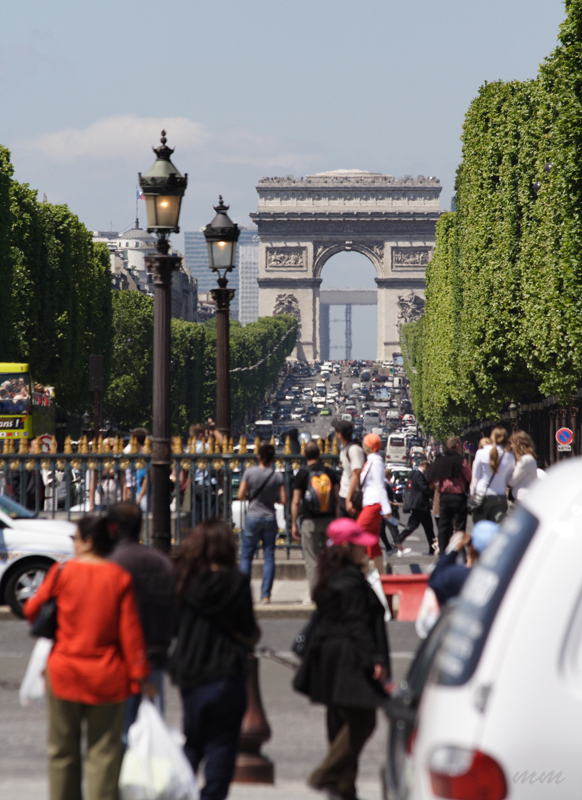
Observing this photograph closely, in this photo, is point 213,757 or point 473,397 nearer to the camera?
point 213,757

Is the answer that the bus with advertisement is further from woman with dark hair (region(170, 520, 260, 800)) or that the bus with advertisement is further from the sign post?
woman with dark hair (region(170, 520, 260, 800))

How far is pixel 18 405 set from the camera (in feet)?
94.5

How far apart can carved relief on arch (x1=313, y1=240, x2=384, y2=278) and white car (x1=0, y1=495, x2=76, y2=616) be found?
119305 millimetres

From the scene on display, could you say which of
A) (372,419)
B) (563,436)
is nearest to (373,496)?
(563,436)

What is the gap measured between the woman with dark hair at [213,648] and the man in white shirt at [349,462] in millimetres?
7344

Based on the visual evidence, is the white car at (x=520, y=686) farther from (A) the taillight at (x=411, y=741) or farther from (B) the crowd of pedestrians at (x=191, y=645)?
(B) the crowd of pedestrians at (x=191, y=645)

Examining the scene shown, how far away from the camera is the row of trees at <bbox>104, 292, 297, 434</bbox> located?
206 feet

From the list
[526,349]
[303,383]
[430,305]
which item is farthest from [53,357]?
[303,383]

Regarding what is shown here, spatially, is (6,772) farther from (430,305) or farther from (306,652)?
(430,305)

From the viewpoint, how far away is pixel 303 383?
434ft

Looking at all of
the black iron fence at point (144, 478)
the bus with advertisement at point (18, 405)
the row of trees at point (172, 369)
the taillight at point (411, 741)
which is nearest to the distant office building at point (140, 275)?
the row of trees at point (172, 369)

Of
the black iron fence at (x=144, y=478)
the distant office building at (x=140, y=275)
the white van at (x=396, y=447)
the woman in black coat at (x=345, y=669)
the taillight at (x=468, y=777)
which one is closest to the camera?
the taillight at (x=468, y=777)

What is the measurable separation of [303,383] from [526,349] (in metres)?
99.8

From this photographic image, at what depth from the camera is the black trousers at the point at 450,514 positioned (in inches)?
620
